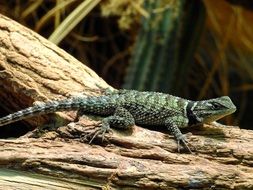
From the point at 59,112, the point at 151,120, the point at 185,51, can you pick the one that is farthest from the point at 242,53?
the point at 59,112

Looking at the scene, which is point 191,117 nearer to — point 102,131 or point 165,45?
point 102,131

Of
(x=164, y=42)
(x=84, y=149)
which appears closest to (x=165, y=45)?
(x=164, y=42)

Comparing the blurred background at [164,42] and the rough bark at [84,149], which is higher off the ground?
the blurred background at [164,42]

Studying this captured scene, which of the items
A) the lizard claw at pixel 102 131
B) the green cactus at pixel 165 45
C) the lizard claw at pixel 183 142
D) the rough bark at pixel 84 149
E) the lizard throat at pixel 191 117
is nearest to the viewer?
the rough bark at pixel 84 149

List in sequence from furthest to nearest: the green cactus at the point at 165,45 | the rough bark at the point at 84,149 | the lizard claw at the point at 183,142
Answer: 1. the green cactus at the point at 165,45
2. the lizard claw at the point at 183,142
3. the rough bark at the point at 84,149

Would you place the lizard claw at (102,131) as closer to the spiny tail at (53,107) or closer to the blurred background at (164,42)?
the spiny tail at (53,107)

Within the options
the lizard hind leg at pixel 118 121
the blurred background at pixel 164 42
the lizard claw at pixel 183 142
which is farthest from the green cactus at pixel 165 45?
the lizard claw at pixel 183 142

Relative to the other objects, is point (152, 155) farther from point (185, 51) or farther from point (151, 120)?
point (185, 51)
